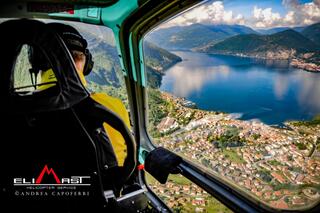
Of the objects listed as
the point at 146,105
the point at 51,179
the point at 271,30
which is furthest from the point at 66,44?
the point at 146,105

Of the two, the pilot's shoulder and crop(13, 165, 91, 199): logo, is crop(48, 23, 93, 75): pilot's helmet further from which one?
crop(13, 165, 91, 199): logo

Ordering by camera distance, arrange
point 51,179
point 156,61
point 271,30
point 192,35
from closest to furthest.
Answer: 1. point 51,179
2. point 271,30
3. point 192,35
4. point 156,61

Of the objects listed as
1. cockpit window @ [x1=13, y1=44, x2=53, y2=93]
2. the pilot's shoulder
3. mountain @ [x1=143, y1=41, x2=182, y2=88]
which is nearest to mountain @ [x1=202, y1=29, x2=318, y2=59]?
mountain @ [x1=143, y1=41, x2=182, y2=88]

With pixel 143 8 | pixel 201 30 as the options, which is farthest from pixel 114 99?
pixel 201 30

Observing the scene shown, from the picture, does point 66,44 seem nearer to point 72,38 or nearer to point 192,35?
point 72,38

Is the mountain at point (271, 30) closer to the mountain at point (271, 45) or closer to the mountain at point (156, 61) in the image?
the mountain at point (271, 45)

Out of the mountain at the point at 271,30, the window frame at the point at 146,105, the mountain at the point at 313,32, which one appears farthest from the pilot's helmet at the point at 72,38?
the mountain at the point at 313,32
